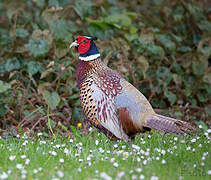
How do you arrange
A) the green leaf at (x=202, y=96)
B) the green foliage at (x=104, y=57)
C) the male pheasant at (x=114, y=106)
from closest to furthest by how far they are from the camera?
the male pheasant at (x=114, y=106) → the green foliage at (x=104, y=57) → the green leaf at (x=202, y=96)

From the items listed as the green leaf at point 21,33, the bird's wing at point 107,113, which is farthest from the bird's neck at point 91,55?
the green leaf at point 21,33

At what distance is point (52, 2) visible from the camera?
6.09 m

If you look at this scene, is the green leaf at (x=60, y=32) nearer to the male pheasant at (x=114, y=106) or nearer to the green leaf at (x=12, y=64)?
the green leaf at (x=12, y=64)

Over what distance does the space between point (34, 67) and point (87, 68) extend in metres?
1.64

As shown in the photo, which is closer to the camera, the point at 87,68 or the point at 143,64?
the point at 87,68

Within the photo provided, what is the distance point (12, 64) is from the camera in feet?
20.2

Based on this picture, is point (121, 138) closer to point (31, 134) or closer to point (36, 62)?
point (31, 134)

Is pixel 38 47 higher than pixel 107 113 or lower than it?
higher

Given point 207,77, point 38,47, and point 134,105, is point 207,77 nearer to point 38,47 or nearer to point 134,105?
point 134,105

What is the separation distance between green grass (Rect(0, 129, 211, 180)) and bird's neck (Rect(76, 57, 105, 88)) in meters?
0.70

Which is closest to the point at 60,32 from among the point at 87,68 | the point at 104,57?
the point at 104,57

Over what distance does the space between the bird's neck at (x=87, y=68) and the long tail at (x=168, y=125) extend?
896 mm

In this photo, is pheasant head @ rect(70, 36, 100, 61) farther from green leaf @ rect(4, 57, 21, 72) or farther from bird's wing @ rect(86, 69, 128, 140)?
green leaf @ rect(4, 57, 21, 72)

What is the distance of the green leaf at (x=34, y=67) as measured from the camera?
19.4 feet
